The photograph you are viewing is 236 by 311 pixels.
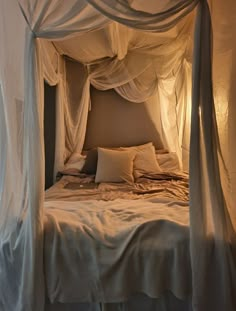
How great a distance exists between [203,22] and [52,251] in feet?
4.59

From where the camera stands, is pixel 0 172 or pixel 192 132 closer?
pixel 192 132

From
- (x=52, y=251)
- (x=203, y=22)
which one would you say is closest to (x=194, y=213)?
(x=52, y=251)

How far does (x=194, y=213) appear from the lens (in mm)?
1360

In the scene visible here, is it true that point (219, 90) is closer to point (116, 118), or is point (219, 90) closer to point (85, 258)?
point (85, 258)

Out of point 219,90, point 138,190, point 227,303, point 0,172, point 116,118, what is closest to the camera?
point 227,303

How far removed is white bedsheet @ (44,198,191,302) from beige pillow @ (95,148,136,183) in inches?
54.4

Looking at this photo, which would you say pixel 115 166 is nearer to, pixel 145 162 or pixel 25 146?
pixel 145 162

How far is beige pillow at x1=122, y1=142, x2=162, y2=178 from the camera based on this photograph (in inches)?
126

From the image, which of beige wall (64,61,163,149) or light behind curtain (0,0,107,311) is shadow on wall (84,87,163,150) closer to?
beige wall (64,61,163,149)

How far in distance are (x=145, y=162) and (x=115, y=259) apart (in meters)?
2.00

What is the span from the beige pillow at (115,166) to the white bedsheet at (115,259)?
1.38m

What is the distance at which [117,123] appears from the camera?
3.98 metres

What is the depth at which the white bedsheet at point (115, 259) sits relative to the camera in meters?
1.40

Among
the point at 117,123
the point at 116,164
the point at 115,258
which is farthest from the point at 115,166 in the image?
the point at 115,258
